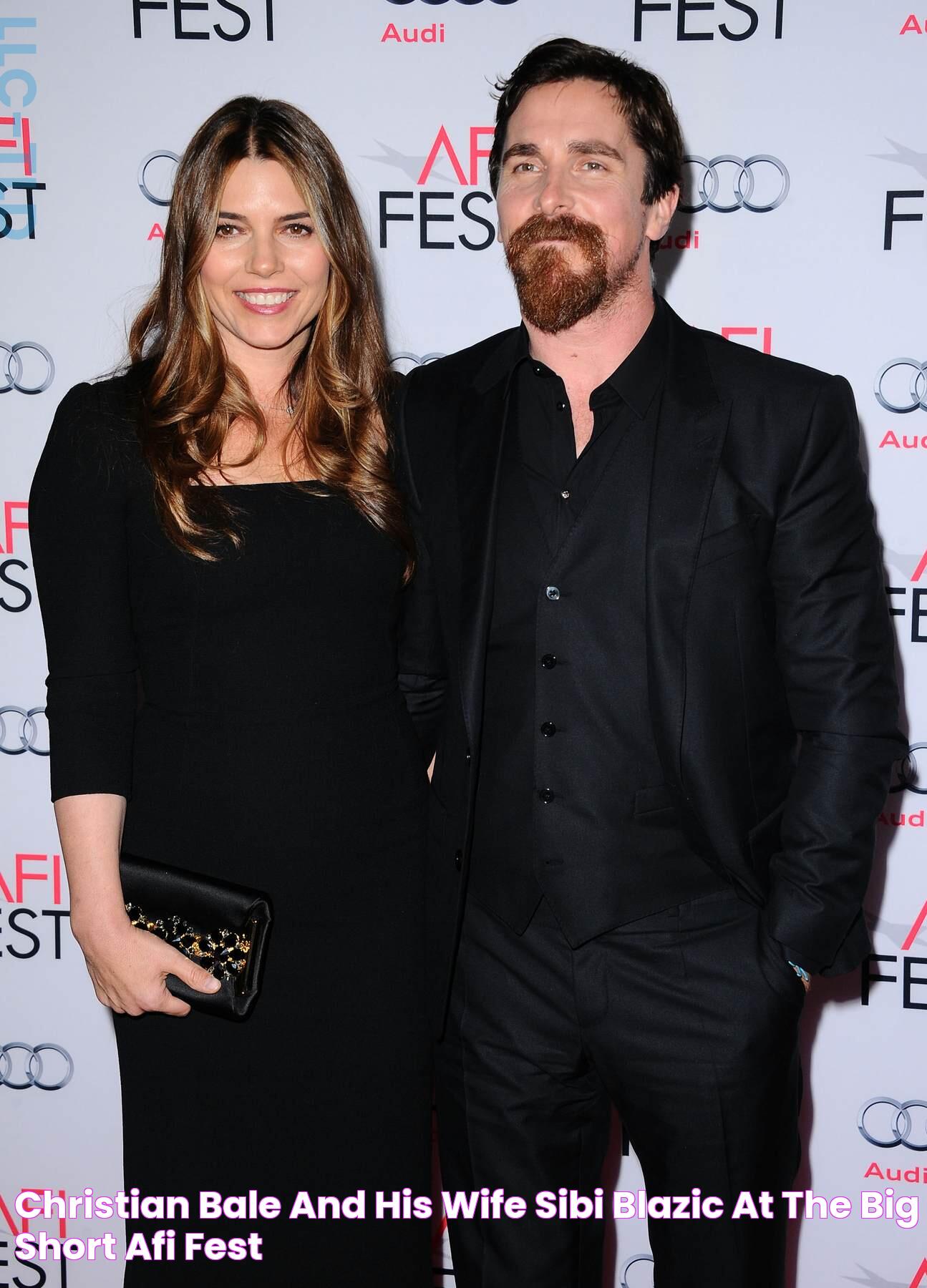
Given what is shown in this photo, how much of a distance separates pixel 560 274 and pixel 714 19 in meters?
0.92

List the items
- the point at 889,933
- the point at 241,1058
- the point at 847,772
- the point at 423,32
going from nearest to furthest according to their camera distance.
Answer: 1. the point at 847,772
2. the point at 241,1058
3. the point at 423,32
4. the point at 889,933

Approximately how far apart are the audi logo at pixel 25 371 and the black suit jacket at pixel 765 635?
1.25 metres

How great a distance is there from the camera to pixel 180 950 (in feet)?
6.06

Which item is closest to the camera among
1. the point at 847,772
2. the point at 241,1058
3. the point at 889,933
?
the point at 847,772

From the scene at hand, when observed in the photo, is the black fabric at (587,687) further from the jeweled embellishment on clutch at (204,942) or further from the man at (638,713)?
the jeweled embellishment on clutch at (204,942)

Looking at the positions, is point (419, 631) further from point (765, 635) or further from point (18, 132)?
point (18, 132)

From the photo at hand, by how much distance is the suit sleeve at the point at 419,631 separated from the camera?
80.4 inches

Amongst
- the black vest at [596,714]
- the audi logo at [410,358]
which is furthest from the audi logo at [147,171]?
the black vest at [596,714]

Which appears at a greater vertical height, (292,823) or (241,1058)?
(292,823)

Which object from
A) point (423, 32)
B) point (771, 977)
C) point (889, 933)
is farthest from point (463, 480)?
point (889, 933)

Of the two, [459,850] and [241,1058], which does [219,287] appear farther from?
[241,1058]

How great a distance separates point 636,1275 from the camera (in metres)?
2.83

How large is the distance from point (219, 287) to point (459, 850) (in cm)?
100

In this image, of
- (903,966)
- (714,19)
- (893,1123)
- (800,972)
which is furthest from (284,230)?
(893,1123)
